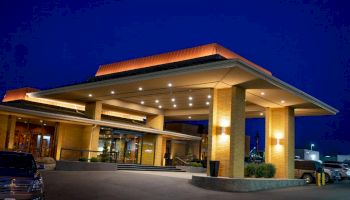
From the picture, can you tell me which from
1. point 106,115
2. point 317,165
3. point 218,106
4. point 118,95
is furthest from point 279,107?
point 106,115

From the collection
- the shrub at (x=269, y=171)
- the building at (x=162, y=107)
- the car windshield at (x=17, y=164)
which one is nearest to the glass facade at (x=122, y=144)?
the building at (x=162, y=107)

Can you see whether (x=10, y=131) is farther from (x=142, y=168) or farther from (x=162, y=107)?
(x=162, y=107)

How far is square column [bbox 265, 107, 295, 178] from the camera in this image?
23.9m

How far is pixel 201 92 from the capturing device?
21.5 m

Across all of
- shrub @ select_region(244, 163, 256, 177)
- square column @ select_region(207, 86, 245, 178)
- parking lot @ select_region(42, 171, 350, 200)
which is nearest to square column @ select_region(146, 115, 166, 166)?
shrub @ select_region(244, 163, 256, 177)

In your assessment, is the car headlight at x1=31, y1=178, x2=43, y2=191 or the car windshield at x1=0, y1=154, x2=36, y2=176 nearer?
the car headlight at x1=31, y1=178, x2=43, y2=191

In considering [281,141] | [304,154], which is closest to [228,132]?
[281,141]

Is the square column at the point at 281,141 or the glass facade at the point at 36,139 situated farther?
the glass facade at the point at 36,139

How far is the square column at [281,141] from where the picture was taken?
23906 mm

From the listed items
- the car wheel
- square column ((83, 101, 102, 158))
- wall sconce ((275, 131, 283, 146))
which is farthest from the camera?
square column ((83, 101, 102, 158))

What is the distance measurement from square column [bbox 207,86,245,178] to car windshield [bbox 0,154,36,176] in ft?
34.0

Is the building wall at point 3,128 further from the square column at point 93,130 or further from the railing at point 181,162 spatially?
the railing at point 181,162

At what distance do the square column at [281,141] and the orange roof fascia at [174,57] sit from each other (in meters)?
3.24

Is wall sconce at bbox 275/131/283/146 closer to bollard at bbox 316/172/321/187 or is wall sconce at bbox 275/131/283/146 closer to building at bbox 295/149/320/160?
bollard at bbox 316/172/321/187
